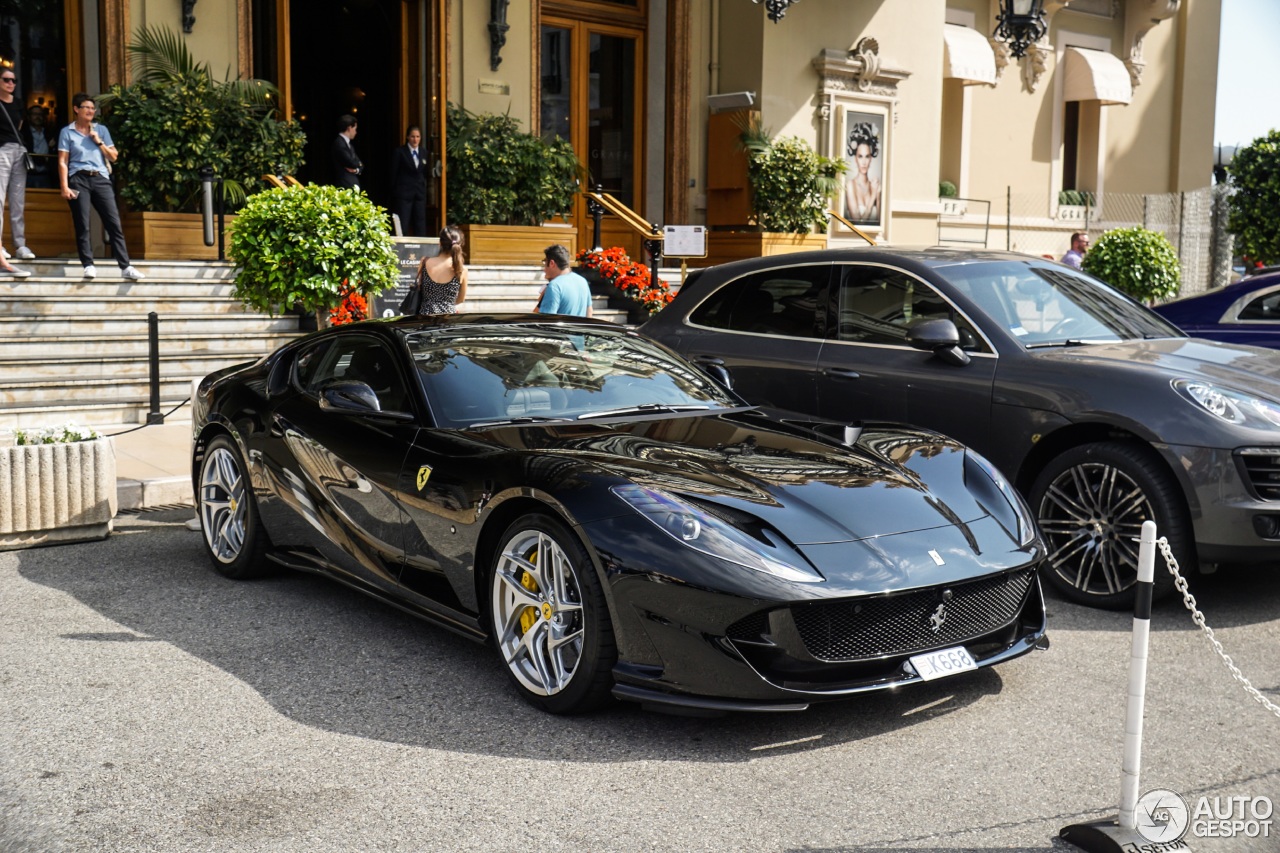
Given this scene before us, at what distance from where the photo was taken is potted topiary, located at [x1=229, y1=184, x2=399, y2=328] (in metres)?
8.98

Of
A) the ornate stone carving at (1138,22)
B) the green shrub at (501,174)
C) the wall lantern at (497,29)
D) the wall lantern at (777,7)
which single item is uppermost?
the ornate stone carving at (1138,22)

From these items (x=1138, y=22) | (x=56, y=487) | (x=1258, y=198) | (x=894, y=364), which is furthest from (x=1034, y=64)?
(x=56, y=487)

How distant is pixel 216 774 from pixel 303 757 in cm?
28

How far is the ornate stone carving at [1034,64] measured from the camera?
88.4ft

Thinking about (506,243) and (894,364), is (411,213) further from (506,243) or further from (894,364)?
(894,364)

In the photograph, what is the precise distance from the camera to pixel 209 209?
14445mm

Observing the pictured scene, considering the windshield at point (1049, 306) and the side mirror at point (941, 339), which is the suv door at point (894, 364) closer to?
the side mirror at point (941, 339)

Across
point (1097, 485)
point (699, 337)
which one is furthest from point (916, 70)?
point (1097, 485)

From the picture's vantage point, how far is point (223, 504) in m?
6.93

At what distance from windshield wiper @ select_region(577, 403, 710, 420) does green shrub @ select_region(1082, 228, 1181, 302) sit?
14.4 metres

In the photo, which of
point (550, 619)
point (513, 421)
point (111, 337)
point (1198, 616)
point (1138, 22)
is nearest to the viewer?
point (1198, 616)

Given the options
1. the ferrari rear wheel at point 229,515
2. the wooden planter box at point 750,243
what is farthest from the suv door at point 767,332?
the wooden planter box at point 750,243

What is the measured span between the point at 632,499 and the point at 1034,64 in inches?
984

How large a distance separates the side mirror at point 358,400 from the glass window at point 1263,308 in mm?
8113
